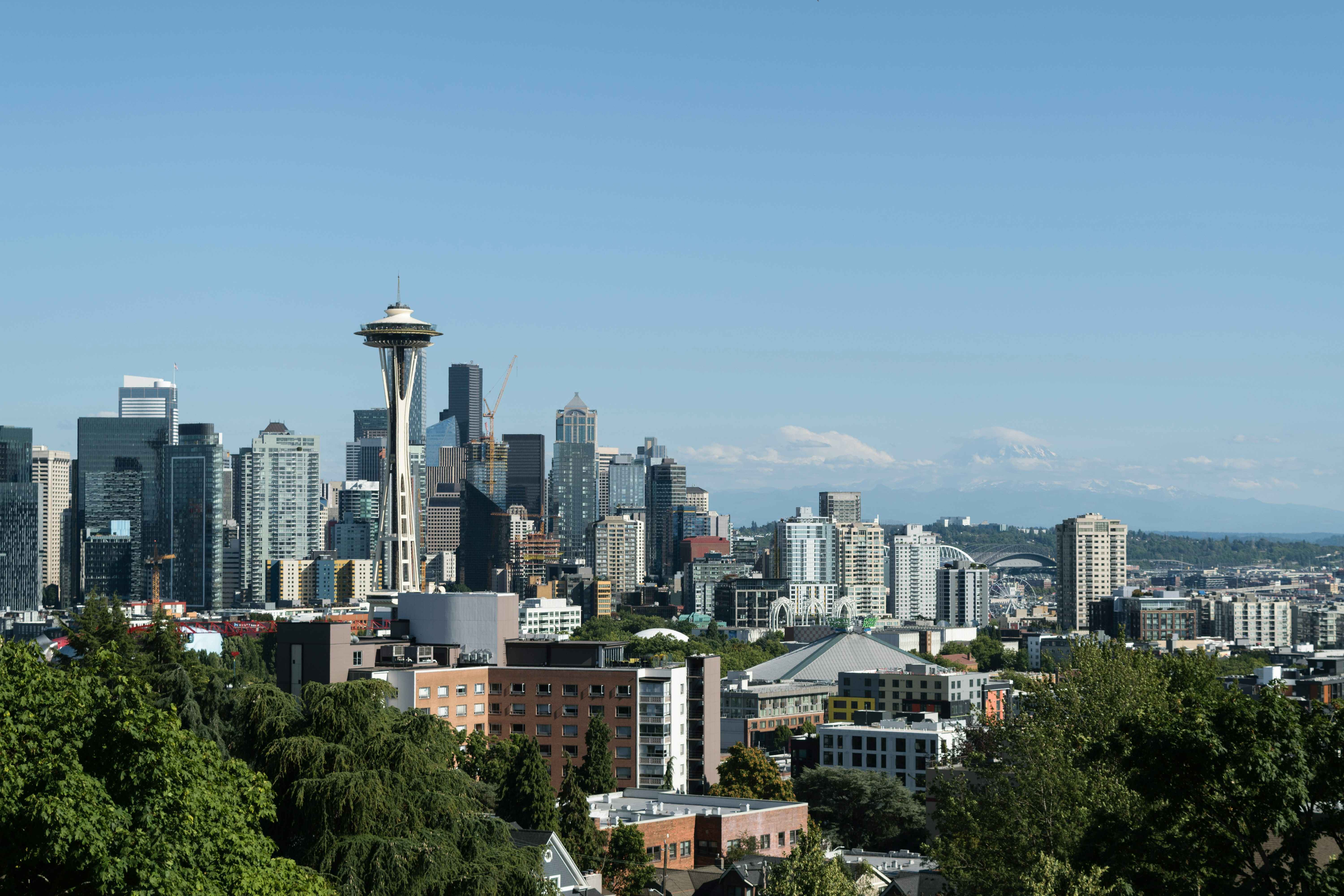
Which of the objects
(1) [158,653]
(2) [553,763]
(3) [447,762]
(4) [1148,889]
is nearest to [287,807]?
(3) [447,762]

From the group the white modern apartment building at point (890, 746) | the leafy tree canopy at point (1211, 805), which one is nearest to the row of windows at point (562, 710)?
the white modern apartment building at point (890, 746)

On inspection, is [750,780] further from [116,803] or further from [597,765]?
[116,803]

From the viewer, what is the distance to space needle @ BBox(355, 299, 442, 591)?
550 feet

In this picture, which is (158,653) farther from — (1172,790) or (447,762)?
(1172,790)

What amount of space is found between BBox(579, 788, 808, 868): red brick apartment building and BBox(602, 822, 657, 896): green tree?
2028mm

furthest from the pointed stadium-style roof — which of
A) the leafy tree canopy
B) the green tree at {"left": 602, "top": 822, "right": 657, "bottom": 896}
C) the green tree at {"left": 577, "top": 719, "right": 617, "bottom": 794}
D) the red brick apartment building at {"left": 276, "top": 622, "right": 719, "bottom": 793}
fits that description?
the leafy tree canopy

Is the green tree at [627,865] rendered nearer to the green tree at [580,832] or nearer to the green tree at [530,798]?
the green tree at [580,832]

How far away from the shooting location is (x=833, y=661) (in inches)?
7096

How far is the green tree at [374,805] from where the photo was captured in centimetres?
3312

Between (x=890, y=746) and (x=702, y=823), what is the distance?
46.6 m

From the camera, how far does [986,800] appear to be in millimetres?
42688

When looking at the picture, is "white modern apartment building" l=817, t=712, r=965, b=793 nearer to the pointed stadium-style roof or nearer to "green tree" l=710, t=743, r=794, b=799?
"green tree" l=710, t=743, r=794, b=799

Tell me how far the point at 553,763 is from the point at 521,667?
575 cm

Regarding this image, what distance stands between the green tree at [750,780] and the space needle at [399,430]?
83.8m
